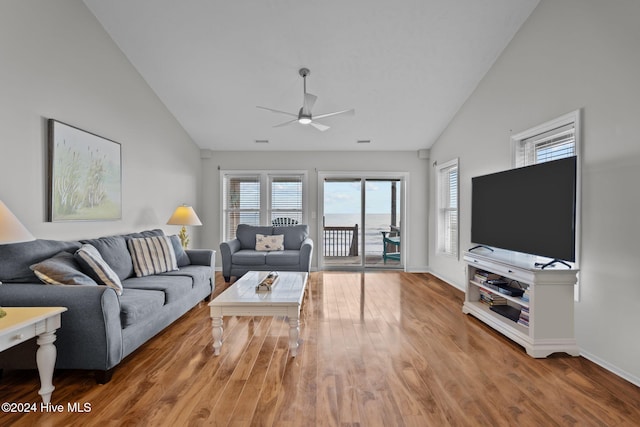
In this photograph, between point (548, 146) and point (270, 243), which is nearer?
Answer: point (548, 146)

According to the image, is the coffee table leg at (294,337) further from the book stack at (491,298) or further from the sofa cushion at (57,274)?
the book stack at (491,298)

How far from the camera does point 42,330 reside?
183 centimetres

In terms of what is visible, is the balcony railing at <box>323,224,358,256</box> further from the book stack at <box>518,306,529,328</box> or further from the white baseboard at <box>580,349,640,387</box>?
the white baseboard at <box>580,349,640,387</box>

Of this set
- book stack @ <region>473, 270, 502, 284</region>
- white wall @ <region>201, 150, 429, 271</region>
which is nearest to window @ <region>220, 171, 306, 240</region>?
white wall @ <region>201, 150, 429, 271</region>

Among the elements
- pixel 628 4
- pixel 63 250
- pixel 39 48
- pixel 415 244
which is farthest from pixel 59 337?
pixel 415 244

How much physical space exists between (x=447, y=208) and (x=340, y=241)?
2253 millimetres

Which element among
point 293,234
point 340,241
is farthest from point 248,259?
point 340,241

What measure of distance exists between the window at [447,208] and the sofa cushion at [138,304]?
14.1 feet

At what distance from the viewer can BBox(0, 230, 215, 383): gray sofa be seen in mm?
2059

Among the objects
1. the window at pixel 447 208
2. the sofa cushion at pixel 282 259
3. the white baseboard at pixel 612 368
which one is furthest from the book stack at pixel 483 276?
the sofa cushion at pixel 282 259

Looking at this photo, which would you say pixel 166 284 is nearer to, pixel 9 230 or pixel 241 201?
pixel 9 230

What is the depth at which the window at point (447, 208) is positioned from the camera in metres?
5.24

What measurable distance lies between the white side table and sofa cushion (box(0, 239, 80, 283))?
0.54 meters

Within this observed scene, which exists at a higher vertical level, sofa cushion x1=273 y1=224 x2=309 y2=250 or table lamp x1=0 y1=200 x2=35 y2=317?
table lamp x1=0 y1=200 x2=35 y2=317
